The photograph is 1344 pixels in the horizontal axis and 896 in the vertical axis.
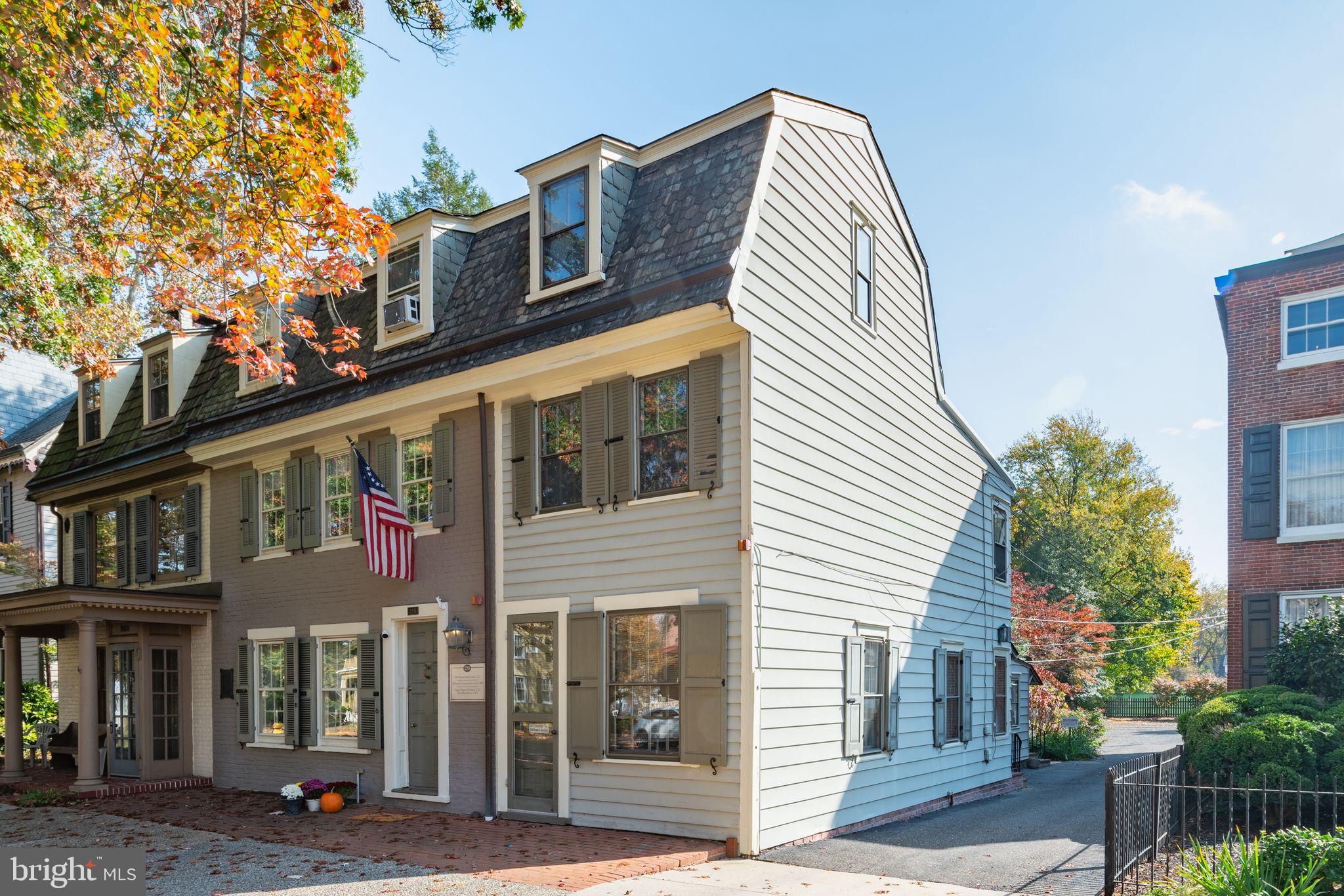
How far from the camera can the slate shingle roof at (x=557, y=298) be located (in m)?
10.1

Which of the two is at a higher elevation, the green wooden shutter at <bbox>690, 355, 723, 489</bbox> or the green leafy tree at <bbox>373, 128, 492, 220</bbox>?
the green leafy tree at <bbox>373, 128, 492, 220</bbox>

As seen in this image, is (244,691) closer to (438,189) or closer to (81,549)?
(81,549)

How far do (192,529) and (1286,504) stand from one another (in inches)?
719

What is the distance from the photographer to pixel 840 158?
1258cm

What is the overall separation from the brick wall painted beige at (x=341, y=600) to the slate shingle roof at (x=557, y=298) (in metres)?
0.95

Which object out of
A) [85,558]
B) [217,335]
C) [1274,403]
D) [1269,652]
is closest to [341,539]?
[217,335]

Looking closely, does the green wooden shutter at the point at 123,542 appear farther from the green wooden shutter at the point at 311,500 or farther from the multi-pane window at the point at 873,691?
the multi-pane window at the point at 873,691

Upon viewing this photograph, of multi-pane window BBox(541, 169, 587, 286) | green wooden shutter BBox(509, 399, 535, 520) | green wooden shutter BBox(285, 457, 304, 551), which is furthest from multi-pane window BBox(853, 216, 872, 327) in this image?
green wooden shutter BBox(285, 457, 304, 551)

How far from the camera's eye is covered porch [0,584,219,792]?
14.6m

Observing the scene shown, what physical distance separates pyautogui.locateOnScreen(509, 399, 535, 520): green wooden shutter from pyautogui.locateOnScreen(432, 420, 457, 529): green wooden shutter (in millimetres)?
1046

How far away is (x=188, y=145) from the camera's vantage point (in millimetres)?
10023

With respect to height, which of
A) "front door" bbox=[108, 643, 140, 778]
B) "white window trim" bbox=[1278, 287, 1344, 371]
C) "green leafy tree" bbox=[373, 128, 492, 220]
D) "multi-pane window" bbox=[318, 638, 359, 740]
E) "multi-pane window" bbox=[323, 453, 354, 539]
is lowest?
"front door" bbox=[108, 643, 140, 778]

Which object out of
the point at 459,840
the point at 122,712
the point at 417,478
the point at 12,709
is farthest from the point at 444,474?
the point at 12,709

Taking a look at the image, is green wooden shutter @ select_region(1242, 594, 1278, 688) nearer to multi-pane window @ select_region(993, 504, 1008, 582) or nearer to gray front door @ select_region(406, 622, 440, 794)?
multi-pane window @ select_region(993, 504, 1008, 582)
